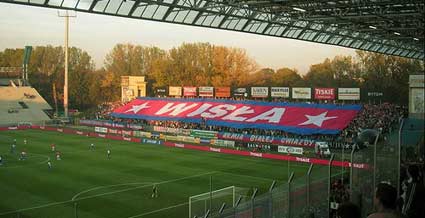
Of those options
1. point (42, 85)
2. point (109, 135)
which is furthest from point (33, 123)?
point (42, 85)

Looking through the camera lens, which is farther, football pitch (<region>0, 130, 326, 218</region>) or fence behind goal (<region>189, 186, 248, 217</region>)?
football pitch (<region>0, 130, 326, 218</region>)

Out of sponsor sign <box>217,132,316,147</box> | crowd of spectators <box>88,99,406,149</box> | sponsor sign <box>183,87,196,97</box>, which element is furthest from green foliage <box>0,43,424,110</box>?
sponsor sign <box>217,132,316,147</box>

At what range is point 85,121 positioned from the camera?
259 feet

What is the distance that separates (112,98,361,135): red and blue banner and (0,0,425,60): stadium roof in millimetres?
16473

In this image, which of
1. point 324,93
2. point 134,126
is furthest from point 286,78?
point 134,126

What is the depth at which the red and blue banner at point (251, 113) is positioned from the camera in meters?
51.5

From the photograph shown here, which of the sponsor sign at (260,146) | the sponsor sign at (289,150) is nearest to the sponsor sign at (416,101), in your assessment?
the sponsor sign at (289,150)

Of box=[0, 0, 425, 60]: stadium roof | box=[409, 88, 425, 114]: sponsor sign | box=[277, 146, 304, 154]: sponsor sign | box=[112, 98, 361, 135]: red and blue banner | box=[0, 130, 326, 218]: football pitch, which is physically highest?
box=[0, 0, 425, 60]: stadium roof

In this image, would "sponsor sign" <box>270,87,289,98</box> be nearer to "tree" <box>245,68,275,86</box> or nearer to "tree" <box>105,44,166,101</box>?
"tree" <box>245,68,275,86</box>

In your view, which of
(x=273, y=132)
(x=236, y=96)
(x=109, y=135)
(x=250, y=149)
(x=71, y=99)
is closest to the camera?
(x=250, y=149)

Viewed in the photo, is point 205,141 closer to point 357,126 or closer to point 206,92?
point 357,126

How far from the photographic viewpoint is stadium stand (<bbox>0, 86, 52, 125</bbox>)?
276 feet

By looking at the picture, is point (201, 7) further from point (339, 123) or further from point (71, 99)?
point (71, 99)

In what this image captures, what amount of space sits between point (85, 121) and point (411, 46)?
177 feet
